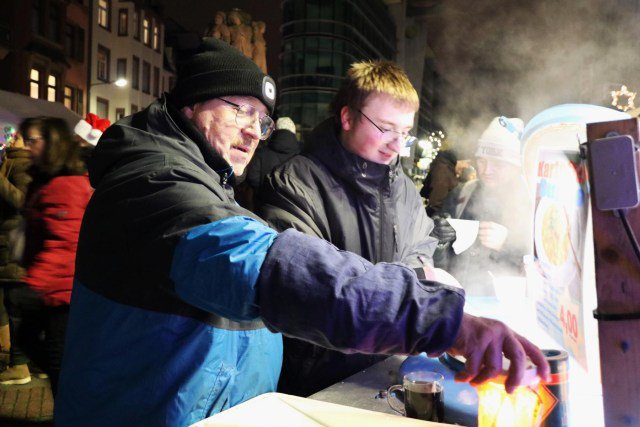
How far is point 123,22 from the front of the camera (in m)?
32.8

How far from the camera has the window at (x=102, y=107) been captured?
30.6 m

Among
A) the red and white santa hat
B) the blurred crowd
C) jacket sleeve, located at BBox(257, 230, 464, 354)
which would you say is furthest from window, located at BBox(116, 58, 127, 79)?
jacket sleeve, located at BBox(257, 230, 464, 354)

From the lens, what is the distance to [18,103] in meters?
12.9

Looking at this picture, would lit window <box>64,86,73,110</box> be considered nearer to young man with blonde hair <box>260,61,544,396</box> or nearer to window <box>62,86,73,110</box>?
window <box>62,86,73,110</box>

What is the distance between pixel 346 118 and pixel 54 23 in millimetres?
25217

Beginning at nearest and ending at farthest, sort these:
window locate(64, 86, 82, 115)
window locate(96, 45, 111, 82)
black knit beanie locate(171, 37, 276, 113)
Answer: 1. black knit beanie locate(171, 37, 276, 113)
2. window locate(64, 86, 82, 115)
3. window locate(96, 45, 111, 82)

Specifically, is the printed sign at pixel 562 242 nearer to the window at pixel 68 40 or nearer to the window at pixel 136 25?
the window at pixel 68 40

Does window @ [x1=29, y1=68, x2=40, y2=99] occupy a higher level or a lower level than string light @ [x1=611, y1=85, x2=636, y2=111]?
higher

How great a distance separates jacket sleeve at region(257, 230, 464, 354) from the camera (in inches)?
38.3

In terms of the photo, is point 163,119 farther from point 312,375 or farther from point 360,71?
point 360,71

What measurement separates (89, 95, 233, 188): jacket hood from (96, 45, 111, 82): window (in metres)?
31.6

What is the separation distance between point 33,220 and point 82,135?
1824 millimetres

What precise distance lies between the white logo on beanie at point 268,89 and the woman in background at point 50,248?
7.71 feet

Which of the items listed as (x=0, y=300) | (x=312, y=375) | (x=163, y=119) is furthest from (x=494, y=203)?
(x=0, y=300)
